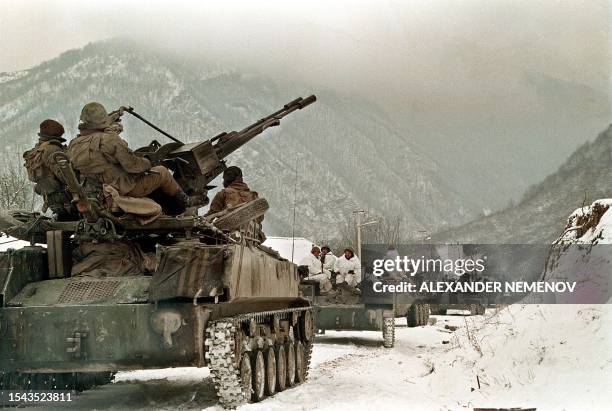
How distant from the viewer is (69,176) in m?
10.5

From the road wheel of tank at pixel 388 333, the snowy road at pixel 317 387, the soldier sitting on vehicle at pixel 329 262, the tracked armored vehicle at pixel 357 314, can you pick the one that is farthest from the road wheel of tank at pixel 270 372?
the soldier sitting on vehicle at pixel 329 262

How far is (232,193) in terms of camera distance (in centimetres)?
1350

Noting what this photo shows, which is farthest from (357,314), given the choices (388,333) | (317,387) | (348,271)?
(317,387)

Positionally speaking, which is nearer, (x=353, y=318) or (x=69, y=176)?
(x=69, y=176)

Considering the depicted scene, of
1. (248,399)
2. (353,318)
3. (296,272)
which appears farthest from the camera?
(353,318)

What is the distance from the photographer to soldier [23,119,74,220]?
11523 mm

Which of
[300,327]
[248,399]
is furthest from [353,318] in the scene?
[248,399]

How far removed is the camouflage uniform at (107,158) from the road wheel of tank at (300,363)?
3.62m

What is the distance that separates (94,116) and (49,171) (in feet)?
3.25

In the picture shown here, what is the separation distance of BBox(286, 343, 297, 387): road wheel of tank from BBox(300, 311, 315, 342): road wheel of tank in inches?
46.5

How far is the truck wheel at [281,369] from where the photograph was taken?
1244cm

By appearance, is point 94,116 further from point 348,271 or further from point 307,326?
point 348,271

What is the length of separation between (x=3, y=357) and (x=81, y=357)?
0.86m

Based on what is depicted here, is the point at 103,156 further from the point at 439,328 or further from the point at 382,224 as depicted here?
the point at 382,224
